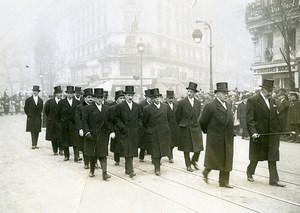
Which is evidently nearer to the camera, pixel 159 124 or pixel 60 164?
pixel 159 124

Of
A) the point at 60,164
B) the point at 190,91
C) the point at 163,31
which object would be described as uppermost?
the point at 163,31

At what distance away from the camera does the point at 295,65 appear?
2133cm

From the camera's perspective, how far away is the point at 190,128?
8312 mm

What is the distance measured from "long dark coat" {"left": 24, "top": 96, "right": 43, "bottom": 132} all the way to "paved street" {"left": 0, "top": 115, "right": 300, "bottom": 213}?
269cm

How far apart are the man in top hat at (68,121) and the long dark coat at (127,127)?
2581 mm

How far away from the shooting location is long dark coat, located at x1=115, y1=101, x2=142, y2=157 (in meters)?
7.60

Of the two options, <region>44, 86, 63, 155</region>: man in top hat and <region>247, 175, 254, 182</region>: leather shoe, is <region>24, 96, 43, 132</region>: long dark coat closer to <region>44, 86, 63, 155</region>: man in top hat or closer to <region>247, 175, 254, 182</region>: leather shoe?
<region>44, 86, 63, 155</region>: man in top hat

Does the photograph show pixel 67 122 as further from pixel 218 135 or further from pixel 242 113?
pixel 242 113

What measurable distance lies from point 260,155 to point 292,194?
1.07 meters

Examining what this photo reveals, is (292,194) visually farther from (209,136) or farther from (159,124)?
(159,124)

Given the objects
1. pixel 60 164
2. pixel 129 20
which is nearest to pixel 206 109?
pixel 60 164

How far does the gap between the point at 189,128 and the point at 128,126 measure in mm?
1583

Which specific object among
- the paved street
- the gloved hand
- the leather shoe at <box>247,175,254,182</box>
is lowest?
the paved street

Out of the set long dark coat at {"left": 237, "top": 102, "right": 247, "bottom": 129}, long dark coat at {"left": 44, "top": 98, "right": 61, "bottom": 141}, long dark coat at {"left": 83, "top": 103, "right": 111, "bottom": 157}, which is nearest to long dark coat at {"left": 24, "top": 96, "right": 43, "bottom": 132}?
long dark coat at {"left": 44, "top": 98, "right": 61, "bottom": 141}
